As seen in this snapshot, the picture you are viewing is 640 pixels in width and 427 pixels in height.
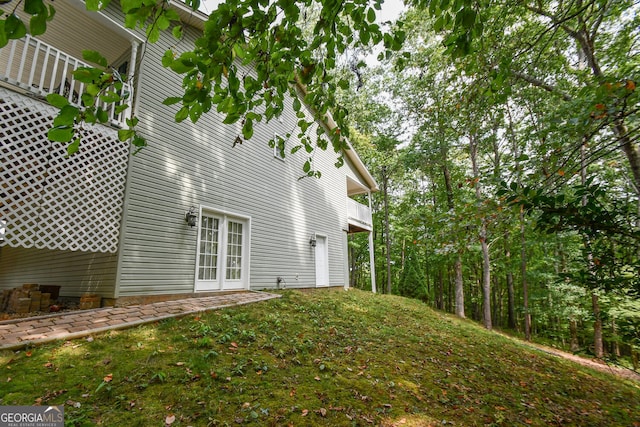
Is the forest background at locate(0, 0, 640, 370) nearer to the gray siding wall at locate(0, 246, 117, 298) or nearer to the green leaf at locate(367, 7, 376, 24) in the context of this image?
the green leaf at locate(367, 7, 376, 24)

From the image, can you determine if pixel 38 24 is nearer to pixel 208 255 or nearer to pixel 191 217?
pixel 191 217

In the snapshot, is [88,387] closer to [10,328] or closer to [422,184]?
[10,328]

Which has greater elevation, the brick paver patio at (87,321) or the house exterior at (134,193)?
the house exterior at (134,193)

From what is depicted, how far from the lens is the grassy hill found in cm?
255

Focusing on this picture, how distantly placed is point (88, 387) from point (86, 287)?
140 inches

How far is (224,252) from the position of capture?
6.96m

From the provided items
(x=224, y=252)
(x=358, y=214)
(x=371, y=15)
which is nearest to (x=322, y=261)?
(x=358, y=214)

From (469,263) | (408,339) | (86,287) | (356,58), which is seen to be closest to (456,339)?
(408,339)

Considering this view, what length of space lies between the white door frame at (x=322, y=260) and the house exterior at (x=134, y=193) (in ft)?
2.71

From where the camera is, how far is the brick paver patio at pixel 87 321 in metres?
3.38

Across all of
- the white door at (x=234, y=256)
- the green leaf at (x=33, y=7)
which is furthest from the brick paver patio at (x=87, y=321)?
the green leaf at (x=33, y=7)

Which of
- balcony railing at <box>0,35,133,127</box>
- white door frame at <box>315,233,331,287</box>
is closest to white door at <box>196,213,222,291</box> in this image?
balcony railing at <box>0,35,133,127</box>

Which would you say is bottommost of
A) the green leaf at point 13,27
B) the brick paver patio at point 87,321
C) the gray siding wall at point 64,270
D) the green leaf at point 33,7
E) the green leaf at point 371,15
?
the brick paver patio at point 87,321

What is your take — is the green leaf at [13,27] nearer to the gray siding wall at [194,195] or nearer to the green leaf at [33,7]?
the green leaf at [33,7]
